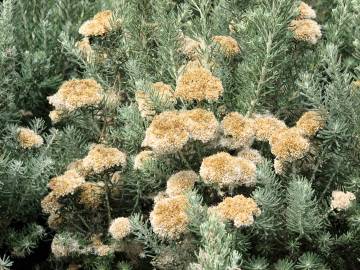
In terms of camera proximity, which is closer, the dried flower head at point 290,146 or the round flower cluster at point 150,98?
the dried flower head at point 290,146

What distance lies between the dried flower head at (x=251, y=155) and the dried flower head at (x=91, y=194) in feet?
2.25

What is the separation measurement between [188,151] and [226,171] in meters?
0.40

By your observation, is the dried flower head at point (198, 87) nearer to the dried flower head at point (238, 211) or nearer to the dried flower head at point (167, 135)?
the dried flower head at point (167, 135)

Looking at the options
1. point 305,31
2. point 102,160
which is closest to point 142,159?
point 102,160

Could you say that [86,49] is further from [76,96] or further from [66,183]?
[66,183]

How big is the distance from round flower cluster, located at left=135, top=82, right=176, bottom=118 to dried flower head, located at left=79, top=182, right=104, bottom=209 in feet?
1.35

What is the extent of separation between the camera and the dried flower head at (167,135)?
2363mm

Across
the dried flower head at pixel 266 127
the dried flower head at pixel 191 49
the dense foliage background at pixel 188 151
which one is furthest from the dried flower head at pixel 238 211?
the dried flower head at pixel 191 49

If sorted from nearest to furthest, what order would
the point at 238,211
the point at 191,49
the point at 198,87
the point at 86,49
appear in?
the point at 238,211, the point at 198,87, the point at 191,49, the point at 86,49

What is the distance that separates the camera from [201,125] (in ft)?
7.98

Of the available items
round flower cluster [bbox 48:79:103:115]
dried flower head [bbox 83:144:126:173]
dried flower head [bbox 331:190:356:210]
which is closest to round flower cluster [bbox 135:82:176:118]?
round flower cluster [bbox 48:79:103:115]

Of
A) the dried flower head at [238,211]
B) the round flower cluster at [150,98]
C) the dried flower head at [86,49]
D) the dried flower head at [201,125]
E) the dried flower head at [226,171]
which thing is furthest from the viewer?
the dried flower head at [86,49]

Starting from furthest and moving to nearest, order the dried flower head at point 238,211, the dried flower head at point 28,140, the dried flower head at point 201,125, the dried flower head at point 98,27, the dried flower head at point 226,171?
the dried flower head at point 98,27 < the dried flower head at point 28,140 < the dried flower head at point 201,125 < the dried flower head at point 226,171 < the dried flower head at point 238,211

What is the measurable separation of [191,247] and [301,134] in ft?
2.22
